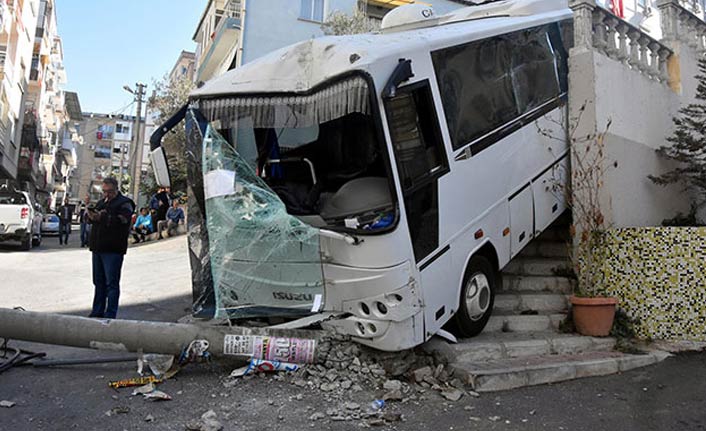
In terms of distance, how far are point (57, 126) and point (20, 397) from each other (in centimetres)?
4979

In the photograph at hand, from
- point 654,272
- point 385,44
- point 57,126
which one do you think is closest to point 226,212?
point 385,44

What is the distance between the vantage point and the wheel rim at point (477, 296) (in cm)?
474

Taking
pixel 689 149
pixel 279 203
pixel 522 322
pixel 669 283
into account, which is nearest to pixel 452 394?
pixel 522 322

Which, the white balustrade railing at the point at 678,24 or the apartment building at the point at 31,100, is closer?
the white balustrade railing at the point at 678,24

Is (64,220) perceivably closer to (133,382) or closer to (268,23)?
(268,23)

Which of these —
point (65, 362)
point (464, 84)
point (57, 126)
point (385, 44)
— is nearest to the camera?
point (385, 44)

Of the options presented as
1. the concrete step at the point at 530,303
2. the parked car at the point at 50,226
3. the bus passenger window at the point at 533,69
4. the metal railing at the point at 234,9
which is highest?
the metal railing at the point at 234,9

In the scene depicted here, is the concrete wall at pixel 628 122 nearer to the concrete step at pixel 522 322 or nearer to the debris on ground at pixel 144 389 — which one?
the concrete step at pixel 522 322

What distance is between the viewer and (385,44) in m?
4.07

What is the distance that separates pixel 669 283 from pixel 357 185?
4.01 m

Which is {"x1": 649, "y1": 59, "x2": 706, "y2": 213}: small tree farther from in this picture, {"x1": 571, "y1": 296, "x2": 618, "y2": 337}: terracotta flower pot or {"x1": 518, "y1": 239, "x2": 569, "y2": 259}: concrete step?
{"x1": 571, "y1": 296, "x2": 618, "y2": 337}: terracotta flower pot

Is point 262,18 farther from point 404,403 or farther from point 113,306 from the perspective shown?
point 404,403

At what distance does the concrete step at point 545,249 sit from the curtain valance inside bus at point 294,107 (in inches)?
170

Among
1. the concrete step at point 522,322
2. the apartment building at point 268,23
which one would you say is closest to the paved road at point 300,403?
the concrete step at point 522,322
